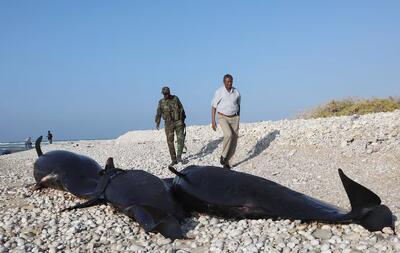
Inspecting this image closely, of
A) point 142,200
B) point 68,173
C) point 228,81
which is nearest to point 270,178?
point 228,81

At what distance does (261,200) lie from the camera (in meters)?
5.96

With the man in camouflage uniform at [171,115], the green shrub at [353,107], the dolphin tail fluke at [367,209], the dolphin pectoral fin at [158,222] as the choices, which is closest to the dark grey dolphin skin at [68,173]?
the dolphin pectoral fin at [158,222]

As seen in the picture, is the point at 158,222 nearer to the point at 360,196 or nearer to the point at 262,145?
the point at 360,196

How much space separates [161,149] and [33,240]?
37.9 feet

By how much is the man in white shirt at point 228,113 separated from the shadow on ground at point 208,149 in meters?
2.73

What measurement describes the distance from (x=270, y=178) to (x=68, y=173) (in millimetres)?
4301

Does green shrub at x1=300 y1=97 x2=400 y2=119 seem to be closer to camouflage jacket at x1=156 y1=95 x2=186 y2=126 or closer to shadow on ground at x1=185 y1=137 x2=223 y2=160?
shadow on ground at x1=185 y1=137 x2=223 y2=160

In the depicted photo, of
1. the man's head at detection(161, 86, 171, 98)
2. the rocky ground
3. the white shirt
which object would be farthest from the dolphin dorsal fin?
the man's head at detection(161, 86, 171, 98)

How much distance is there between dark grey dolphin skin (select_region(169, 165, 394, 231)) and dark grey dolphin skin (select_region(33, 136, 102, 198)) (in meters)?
1.82

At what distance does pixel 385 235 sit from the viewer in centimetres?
492

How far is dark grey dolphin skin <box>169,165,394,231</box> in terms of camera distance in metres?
4.99

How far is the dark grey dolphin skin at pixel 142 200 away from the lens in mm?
5465

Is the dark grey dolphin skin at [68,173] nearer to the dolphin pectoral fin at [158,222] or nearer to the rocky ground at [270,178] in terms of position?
the rocky ground at [270,178]

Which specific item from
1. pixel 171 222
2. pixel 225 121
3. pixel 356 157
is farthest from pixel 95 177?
pixel 356 157
